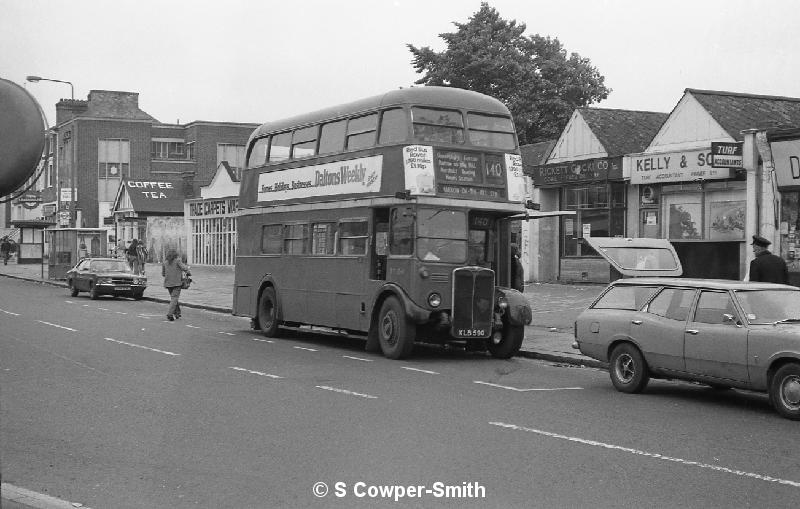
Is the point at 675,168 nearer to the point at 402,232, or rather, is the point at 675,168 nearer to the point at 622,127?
the point at 622,127

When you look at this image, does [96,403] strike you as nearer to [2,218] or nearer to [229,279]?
[229,279]

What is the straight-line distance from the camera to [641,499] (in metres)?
7.16

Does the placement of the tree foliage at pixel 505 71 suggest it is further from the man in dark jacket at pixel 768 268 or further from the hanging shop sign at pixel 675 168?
the man in dark jacket at pixel 768 268

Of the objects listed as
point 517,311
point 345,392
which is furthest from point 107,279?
point 345,392

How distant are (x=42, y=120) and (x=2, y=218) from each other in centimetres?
10696

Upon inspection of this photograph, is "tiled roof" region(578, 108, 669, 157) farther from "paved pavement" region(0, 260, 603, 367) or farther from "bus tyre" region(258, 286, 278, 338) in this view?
"bus tyre" region(258, 286, 278, 338)

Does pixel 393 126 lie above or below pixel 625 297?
above

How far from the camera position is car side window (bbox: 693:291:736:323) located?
11.8m

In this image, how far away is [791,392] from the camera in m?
10.8

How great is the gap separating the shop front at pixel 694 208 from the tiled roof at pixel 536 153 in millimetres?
5907

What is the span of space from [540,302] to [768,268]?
13471 mm

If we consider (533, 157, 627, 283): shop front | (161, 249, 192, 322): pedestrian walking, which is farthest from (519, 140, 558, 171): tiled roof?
(161, 249, 192, 322): pedestrian walking

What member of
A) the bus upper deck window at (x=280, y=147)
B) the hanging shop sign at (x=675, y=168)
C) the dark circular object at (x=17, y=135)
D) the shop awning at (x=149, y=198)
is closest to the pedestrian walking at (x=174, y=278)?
the bus upper deck window at (x=280, y=147)

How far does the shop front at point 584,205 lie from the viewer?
33688 mm
